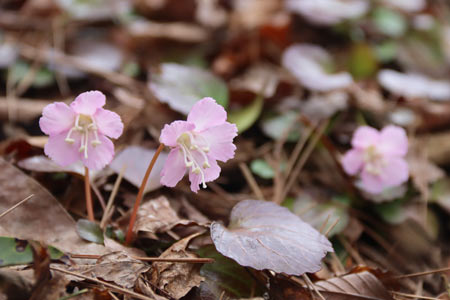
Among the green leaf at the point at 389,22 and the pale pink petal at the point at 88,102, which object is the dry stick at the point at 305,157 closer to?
the pale pink petal at the point at 88,102

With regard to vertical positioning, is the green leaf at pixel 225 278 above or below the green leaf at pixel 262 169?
above

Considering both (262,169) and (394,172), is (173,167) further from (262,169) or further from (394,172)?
(394,172)

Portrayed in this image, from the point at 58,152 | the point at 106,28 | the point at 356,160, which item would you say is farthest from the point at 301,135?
the point at 106,28

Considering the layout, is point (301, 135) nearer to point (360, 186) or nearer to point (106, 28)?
point (360, 186)

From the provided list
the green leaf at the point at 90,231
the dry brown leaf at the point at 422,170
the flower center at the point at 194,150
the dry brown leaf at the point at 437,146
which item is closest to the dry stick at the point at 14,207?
the green leaf at the point at 90,231

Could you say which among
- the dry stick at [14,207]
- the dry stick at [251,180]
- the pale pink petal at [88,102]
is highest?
the pale pink petal at [88,102]

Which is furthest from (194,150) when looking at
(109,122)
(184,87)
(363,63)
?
(363,63)

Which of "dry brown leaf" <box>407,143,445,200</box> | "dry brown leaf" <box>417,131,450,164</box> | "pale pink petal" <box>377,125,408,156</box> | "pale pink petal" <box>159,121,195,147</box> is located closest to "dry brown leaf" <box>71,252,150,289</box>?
"pale pink petal" <box>159,121,195,147</box>
